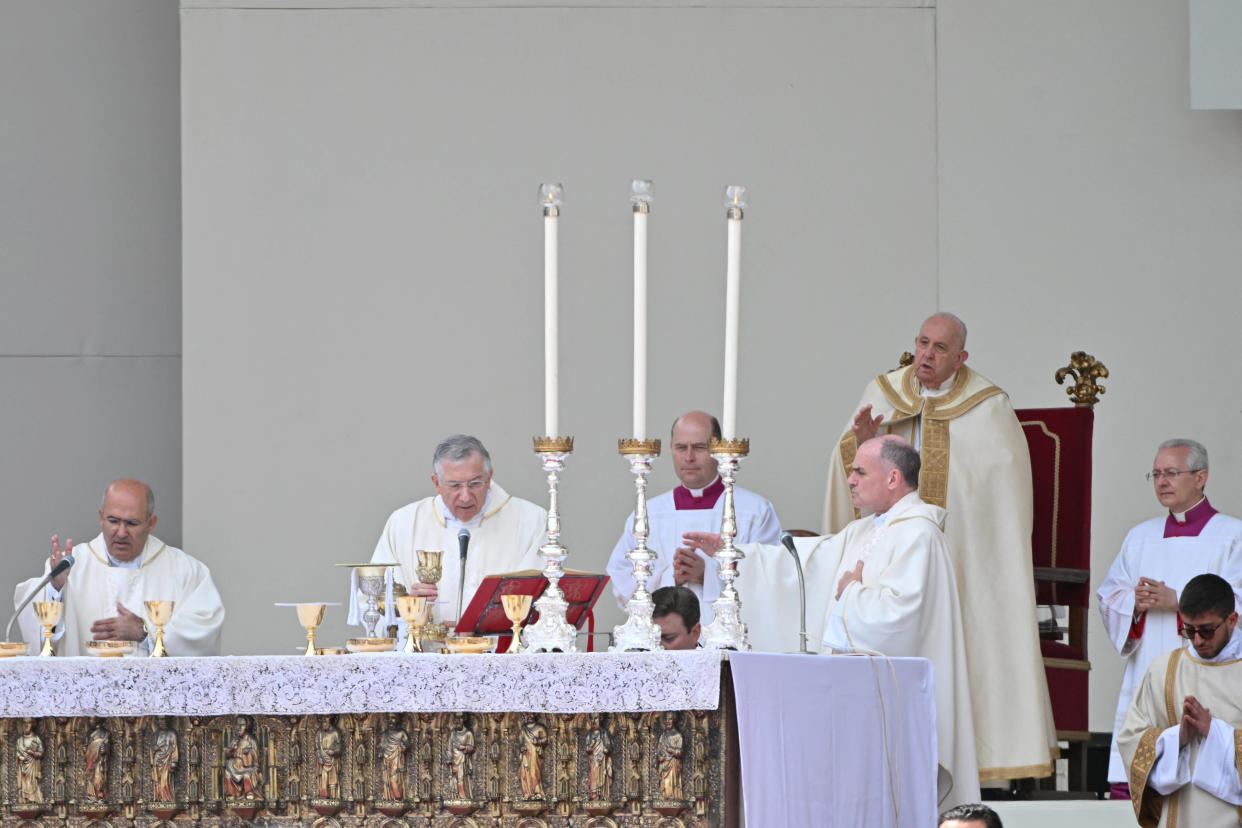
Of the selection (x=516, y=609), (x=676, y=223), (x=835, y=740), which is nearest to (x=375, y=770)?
(x=516, y=609)

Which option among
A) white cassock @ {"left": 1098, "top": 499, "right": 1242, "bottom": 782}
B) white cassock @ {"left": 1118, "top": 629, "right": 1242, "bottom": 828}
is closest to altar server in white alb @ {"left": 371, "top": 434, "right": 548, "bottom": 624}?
white cassock @ {"left": 1118, "top": 629, "right": 1242, "bottom": 828}

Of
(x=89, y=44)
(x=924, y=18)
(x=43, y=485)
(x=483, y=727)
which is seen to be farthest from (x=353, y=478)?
(x=483, y=727)

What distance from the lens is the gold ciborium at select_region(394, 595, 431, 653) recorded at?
181 inches

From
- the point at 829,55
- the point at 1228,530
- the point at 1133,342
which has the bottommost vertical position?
the point at 1228,530

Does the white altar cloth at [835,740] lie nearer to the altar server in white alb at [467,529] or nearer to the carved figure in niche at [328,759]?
the carved figure in niche at [328,759]

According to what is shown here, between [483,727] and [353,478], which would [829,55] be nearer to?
[353,478]

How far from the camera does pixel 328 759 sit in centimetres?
434

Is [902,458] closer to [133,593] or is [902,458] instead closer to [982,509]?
[982,509]

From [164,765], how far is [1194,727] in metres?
3.28

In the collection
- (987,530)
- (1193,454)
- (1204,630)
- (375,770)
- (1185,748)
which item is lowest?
(1185,748)

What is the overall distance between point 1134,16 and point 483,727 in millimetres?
5904

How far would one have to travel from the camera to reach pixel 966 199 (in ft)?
28.3

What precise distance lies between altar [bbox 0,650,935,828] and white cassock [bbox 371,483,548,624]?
6.34 feet

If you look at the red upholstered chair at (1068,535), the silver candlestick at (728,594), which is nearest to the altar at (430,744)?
the silver candlestick at (728,594)
